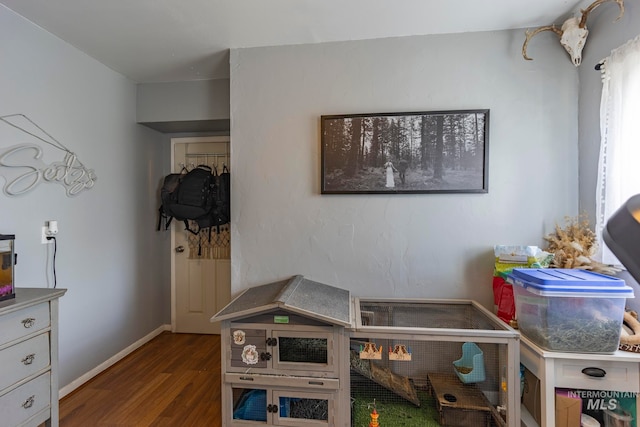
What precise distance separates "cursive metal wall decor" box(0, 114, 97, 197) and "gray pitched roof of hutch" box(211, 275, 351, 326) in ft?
4.77

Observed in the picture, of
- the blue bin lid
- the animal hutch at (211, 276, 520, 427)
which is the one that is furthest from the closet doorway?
the blue bin lid

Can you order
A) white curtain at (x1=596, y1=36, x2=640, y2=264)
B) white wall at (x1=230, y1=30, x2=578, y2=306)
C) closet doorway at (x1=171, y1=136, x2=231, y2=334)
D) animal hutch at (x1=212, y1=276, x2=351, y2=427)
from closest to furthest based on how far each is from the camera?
white curtain at (x1=596, y1=36, x2=640, y2=264), animal hutch at (x1=212, y1=276, x2=351, y2=427), white wall at (x1=230, y1=30, x2=578, y2=306), closet doorway at (x1=171, y1=136, x2=231, y2=334)

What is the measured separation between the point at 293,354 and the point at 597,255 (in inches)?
71.8

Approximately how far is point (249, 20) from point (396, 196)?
4.78ft

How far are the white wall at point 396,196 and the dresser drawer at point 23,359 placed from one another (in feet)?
3.51

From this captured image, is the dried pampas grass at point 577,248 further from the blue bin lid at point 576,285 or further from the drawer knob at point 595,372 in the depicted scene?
the drawer knob at point 595,372

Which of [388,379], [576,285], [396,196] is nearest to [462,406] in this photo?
[388,379]

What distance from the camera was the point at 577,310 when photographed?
1468 mm

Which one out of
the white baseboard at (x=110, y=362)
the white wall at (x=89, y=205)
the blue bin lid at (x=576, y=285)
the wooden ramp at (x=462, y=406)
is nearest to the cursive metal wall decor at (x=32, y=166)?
the white wall at (x=89, y=205)

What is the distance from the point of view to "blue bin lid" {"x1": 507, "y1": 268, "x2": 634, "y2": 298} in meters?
1.41

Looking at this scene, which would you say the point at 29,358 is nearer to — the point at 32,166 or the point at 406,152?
the point at 32,166

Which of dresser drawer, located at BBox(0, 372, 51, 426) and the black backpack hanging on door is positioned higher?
the black backpack hanging on door

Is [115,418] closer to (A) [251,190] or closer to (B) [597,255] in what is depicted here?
(A) [251,190]

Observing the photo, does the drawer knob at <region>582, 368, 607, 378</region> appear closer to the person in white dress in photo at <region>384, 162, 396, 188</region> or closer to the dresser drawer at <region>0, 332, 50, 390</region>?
the person in white dress in photo at <region>384, 162, 396, 188</region>
